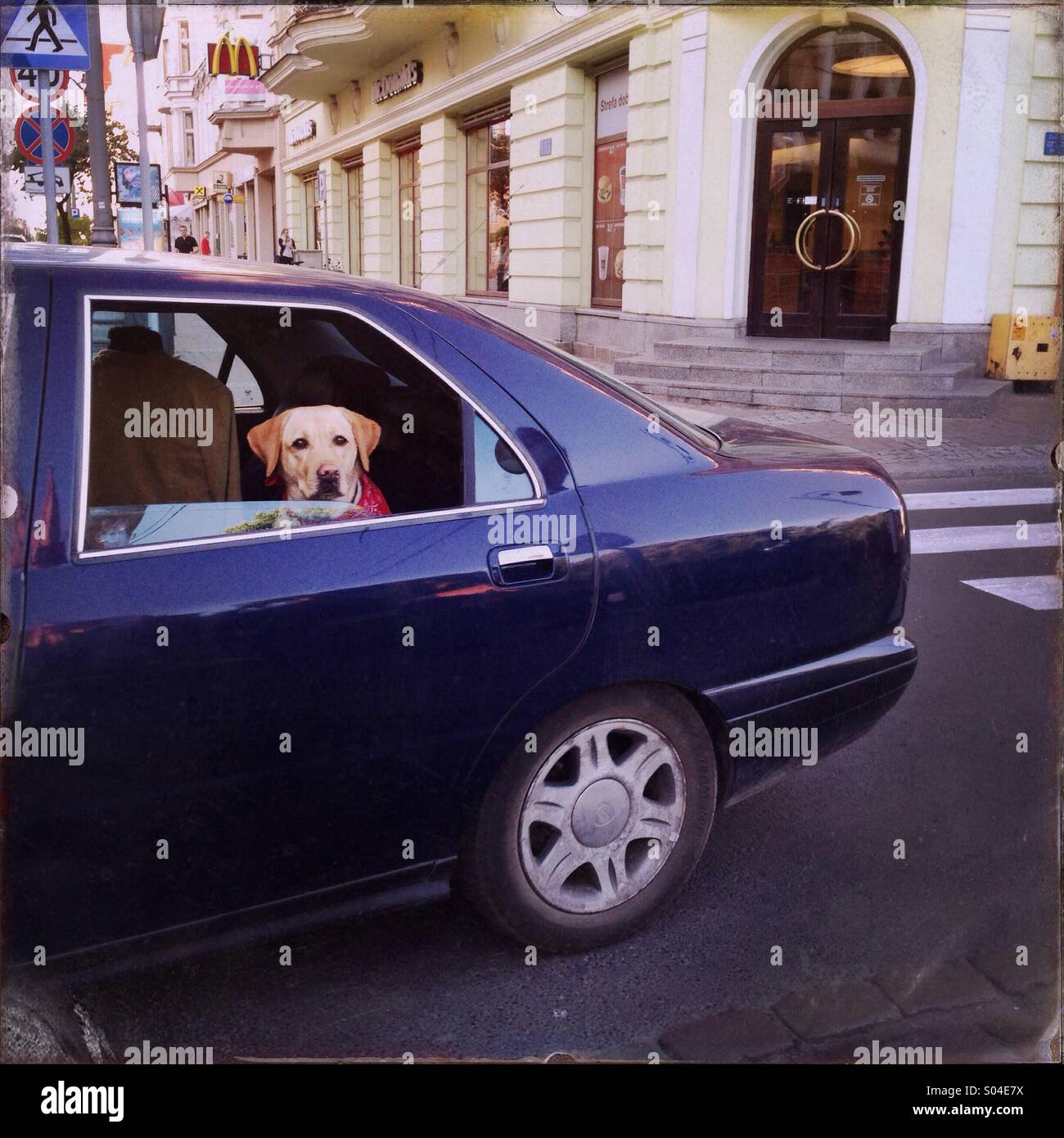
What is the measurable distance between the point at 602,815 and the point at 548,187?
52.6ft

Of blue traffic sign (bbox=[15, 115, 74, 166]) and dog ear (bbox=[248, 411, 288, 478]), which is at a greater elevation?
blue traffic sign (bbox=[15, 115, 74, 166])

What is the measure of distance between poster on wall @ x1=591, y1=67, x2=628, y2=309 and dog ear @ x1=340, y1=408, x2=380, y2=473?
1360 cm

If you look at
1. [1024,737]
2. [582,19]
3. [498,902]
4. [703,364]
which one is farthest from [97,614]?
[582,19]

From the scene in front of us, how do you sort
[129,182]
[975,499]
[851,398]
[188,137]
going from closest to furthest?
[975,499]
[851,398]
[129,182]
[188,137]

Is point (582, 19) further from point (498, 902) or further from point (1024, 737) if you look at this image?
point (498, 902)

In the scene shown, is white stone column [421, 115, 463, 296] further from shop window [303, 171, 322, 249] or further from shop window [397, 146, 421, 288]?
shop window [303, 171, 322, 249]

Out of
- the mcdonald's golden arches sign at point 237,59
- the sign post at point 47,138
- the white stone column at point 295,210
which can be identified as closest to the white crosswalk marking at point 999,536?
the sign post at point 47,138

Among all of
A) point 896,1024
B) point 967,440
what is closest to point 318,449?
point 896,1024

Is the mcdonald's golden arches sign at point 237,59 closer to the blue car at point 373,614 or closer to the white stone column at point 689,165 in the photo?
the white stone column at point 689,165

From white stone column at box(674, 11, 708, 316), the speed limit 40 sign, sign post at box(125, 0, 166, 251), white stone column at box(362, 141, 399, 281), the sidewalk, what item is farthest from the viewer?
white stone column at box(362, 141, 399, 281)

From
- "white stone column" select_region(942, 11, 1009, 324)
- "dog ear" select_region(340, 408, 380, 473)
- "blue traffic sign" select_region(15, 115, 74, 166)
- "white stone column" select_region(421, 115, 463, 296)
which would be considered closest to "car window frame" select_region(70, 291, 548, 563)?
"dog ear" select_region(340, 408, 380, 473)

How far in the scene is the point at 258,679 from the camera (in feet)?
7.89

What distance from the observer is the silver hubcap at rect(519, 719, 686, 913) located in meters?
2.86

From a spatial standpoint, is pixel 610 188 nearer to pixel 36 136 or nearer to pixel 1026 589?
pixel 36 136
